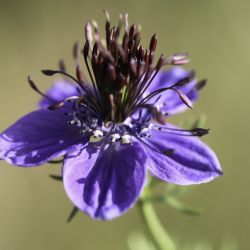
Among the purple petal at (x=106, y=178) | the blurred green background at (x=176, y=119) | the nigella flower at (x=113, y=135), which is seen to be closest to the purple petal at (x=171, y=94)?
the nigella flower at (x=113, y=135)

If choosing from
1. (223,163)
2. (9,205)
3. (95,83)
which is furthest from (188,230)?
(95,83)

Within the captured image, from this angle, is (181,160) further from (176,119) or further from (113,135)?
(176,119)

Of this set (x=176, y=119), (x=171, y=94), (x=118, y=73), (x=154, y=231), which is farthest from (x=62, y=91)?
(x=176, y=119)

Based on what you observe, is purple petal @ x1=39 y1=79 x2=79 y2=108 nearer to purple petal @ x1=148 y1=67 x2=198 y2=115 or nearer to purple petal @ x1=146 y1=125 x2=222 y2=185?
purple petal @ x1=148 y1=67 x2=198 y2=115

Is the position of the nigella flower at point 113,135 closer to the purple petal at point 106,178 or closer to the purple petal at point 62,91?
the purple petal at point 106,178

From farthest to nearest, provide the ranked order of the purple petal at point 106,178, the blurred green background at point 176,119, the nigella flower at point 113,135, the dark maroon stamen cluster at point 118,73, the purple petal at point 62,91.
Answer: the blurred green background at point 176,119
the purple petal at point 62,91
the dark maroon stamen cluster at point 118,73
the nigella flower at point 113,135
the purple petal at point 106,178
